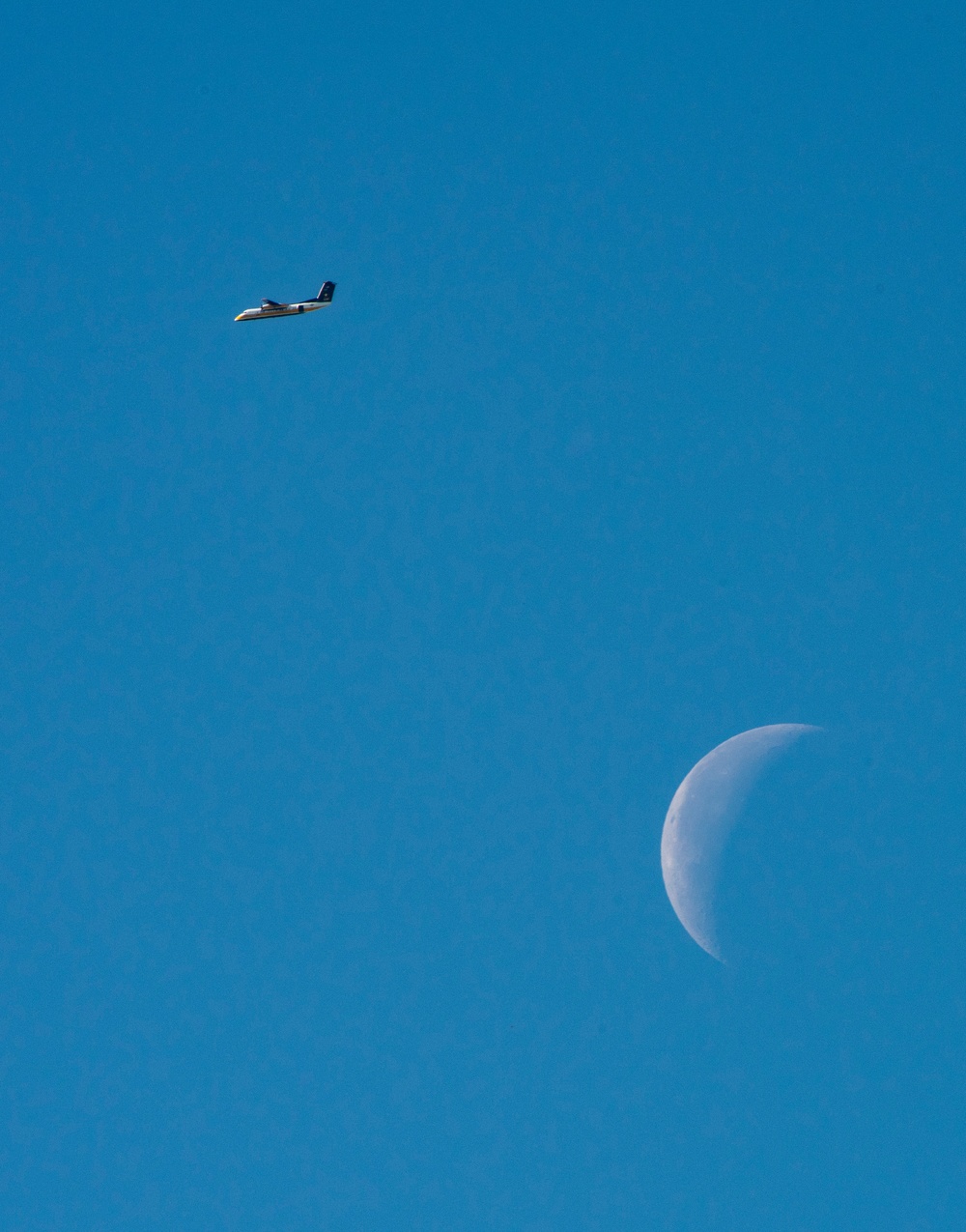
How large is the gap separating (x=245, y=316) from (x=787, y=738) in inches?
1949

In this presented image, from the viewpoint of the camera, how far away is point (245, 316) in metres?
86.8

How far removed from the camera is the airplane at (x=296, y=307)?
85188 millimetres

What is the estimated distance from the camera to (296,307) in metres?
85.1

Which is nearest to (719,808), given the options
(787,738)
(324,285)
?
(787,738)

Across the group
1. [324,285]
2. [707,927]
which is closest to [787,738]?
[707,927]

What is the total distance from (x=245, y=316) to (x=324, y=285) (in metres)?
6.40

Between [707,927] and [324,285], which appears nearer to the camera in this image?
[707,927]

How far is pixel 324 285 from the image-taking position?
85.9 meters

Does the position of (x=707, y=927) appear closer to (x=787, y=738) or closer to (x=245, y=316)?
(x=787, y=738)

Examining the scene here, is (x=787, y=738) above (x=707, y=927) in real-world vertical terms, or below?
above

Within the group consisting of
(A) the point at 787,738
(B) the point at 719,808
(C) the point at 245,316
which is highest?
(C) the point at 245,316

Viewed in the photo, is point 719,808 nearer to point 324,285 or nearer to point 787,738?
point 787,738

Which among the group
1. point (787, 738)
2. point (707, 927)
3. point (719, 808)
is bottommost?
point (707, 927)

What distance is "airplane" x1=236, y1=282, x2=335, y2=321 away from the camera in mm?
85188
